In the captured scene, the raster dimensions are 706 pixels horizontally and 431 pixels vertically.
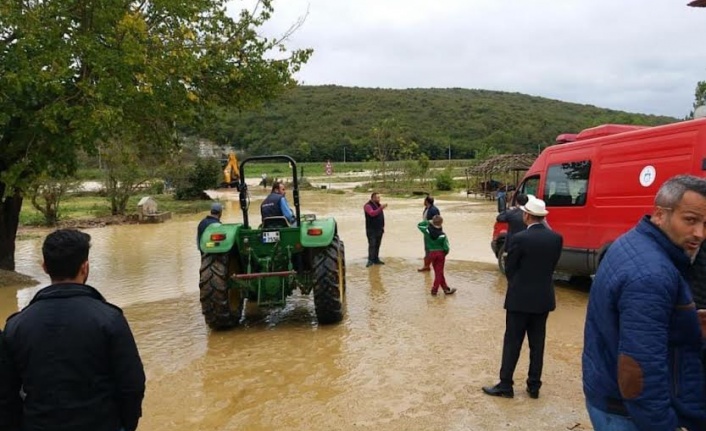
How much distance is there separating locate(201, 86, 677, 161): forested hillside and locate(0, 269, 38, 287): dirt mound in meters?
61.1

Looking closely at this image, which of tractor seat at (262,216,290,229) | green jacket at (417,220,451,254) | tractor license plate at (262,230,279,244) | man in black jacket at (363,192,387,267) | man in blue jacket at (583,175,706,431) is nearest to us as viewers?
man in blue jacket at (583,175,706,431)

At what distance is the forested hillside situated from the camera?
8544 cm

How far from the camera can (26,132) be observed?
10305mm

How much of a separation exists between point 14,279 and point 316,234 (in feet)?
24.2

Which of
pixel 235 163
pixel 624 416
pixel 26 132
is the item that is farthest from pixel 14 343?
pixel 26 132

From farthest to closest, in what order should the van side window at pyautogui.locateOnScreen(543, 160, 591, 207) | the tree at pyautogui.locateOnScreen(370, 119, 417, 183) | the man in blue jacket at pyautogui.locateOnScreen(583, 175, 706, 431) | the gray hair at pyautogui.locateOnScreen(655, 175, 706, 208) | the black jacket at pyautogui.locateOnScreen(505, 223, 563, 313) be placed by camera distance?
the tree at pyautogui.locateOnScreen(370, 119, 417, 183)
the van side window at pyautogui.locateOnScreen(543, 160, 591, 207)
the black jacket at pyautogui.locateOnScreen(505, 223, 563, 313)
the gray hair at pyautogui.locateOnScreen(655, 175, 706, 208)
the man in blue jacket at pyautogui.locateOnScreen(583, 175, 706, 431)

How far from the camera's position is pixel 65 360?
230 centimetres

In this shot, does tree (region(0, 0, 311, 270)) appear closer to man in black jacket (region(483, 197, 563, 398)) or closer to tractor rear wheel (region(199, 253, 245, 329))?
tractor rear wheel (region(199, 253, 245, 329))

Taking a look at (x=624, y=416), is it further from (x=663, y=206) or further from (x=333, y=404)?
(x=333, y=404)

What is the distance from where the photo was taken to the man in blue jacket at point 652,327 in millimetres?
2041

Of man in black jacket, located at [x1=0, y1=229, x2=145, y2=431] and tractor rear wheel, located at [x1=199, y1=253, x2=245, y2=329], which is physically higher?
man in black jacket, located at [x1=0, y1=229, x2=145, y2=431]

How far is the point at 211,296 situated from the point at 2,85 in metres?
5.73

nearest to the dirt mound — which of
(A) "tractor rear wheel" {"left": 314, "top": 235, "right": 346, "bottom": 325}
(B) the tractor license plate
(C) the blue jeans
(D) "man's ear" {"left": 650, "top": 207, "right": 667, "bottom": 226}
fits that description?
(B) the tractor license plate

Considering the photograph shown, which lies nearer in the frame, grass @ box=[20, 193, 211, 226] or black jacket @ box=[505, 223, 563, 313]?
black jacket @ box=[505, 223, 563, 313]
